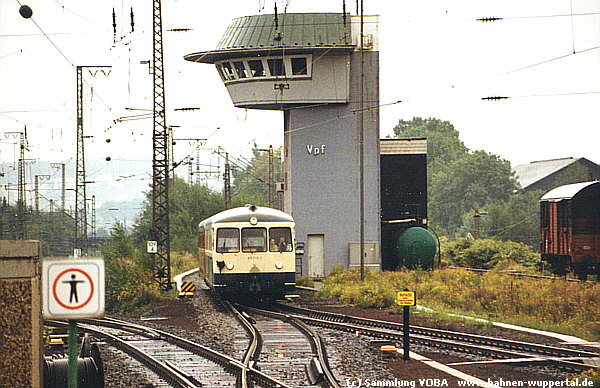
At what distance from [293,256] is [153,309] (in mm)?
5224

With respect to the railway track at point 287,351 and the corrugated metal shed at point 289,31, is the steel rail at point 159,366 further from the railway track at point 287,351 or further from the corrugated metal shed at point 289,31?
→ the corrugated metal shed at point 289,31

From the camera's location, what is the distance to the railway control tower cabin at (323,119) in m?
37.9

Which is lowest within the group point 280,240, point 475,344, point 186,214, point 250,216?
point 475,344

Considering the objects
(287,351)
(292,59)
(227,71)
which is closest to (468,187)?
(227,71)

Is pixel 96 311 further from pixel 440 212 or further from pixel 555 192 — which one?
pixel 440 212

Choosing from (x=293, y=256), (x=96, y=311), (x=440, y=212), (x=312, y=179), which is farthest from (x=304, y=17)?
(x=440, y=212)

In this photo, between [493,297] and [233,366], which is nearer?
[233,366]

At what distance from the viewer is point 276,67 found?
37.8 m

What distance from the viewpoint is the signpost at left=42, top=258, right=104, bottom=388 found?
5.86 metres

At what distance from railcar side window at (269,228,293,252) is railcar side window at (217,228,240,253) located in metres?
1.05

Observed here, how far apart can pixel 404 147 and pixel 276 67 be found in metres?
7.76

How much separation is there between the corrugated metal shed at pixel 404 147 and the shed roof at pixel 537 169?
45036 mm

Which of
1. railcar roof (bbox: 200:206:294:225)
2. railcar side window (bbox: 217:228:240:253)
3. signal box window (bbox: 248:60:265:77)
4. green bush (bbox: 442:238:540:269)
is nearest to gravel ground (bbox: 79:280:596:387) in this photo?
railcar side window (bbox: 217:228:240:253)

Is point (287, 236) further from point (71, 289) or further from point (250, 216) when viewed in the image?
point (71, 289)
